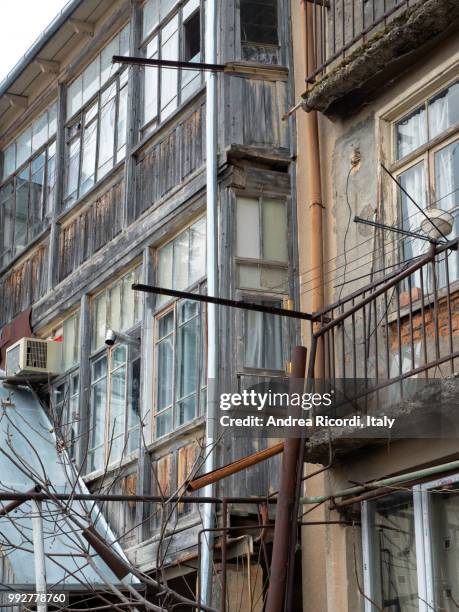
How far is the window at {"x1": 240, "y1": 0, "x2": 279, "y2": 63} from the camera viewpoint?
13.0m

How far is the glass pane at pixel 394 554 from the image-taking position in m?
9.18

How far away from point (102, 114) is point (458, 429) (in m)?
8.47

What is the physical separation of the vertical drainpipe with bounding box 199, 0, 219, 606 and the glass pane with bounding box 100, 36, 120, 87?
279 cm

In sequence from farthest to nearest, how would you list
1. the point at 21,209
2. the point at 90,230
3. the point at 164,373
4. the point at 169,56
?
the point at 21,209 < the point at 90,230 < the point at 169,56 < the point at 164,373

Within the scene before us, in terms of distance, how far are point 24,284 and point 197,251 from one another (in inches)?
199

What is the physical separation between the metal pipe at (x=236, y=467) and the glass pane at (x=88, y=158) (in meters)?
6.28

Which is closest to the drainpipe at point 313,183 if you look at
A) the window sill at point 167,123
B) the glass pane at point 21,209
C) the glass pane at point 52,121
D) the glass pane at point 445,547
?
the window sill at point 167,123

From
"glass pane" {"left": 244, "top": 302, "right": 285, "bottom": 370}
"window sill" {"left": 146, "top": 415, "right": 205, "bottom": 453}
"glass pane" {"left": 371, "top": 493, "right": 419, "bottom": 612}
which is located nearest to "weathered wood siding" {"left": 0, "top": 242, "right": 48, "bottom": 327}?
"window sill" {"left": 146, "top": 415, "right": 205, "bottom": 453}

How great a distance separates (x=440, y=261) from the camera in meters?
9.45

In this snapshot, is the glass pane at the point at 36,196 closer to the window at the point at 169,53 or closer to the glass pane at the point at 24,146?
the glass pane at the point at 24,146

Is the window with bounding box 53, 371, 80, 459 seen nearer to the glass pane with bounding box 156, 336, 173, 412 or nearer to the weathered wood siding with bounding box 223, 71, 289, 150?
the glass pane with bounding box 156, 336, 173, 412

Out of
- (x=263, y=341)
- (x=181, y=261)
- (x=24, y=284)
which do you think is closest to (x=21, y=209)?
(x=24, y=284)

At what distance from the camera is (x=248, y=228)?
12.3 meters

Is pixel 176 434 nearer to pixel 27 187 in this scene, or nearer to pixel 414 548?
pixel 414 548
